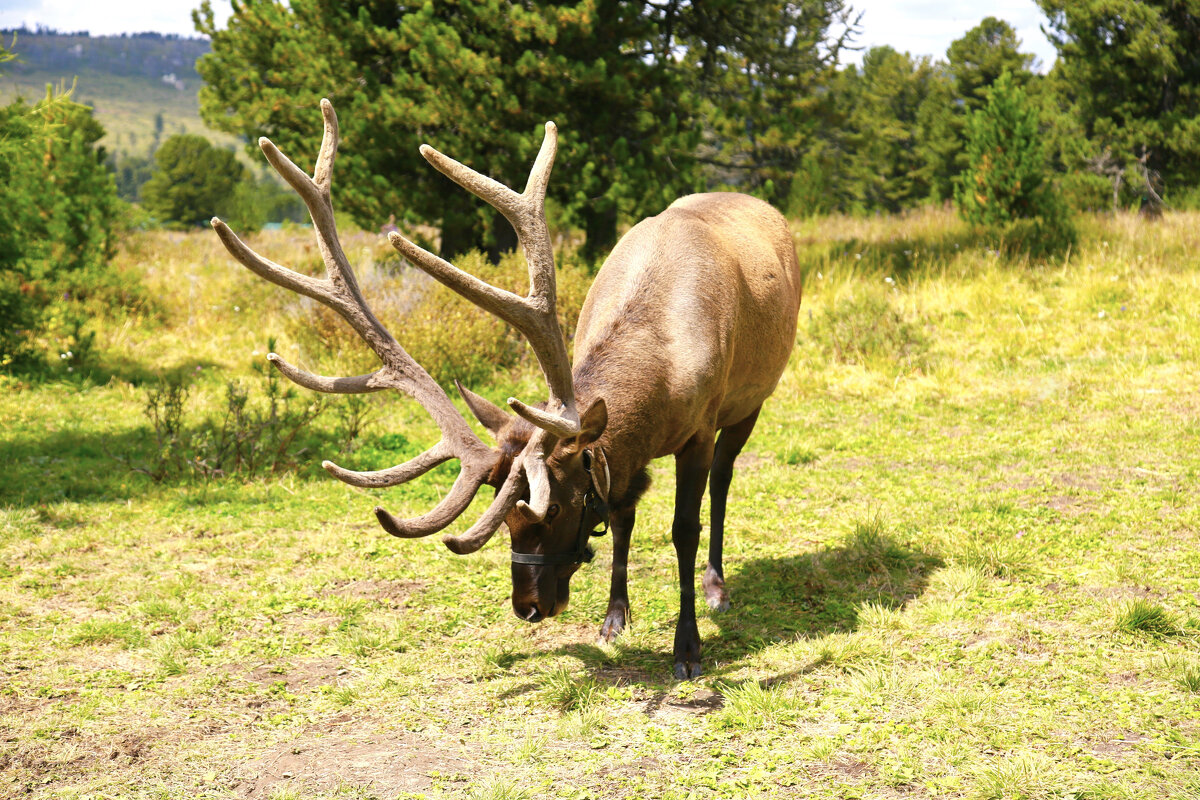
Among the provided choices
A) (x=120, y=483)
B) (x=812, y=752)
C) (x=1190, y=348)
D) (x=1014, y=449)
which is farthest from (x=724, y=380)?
(x=1190, y=348)

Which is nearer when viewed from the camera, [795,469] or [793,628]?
[793,628]

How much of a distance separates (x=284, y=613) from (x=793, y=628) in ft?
8.63

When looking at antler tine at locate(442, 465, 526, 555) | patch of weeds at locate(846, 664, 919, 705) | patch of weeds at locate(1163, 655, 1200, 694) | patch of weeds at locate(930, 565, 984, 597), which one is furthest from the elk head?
patch of weeds at locate(1163, 655, 1200, 694)

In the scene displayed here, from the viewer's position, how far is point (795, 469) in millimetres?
7086

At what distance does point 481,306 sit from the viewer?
313 cm

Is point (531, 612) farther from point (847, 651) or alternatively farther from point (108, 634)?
point (108, 634)

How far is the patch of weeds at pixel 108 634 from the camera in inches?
173

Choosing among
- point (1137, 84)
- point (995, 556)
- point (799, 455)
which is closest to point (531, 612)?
point (995, 556)

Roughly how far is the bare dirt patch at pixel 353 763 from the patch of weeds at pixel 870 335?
724 centimetres

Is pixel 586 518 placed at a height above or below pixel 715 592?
above

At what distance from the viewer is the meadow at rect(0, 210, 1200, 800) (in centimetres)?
335

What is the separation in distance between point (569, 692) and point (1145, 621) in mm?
2632

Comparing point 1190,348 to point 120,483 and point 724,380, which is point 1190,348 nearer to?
point 724,380

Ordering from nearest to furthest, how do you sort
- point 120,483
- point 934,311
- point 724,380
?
1. point 724,380
2. point 120,483
3. point 934,311
